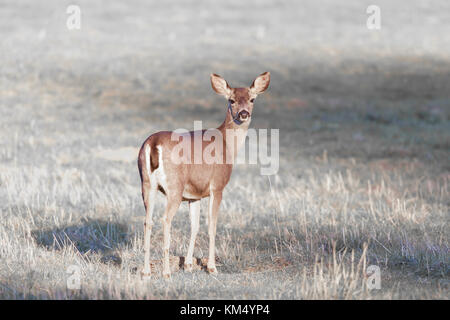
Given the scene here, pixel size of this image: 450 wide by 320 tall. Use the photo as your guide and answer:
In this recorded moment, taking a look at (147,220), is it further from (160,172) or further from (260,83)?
(260,83)

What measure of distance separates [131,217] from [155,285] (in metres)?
3.68

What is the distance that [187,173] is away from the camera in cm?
664

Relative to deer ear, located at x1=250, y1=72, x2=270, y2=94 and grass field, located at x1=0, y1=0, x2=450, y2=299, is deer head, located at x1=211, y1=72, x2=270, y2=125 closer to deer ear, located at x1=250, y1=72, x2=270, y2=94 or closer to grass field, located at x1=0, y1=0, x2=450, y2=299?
deer ear, located at x1=250, y1=72, x2=270, y2=94

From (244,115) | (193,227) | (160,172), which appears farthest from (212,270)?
(244,115)

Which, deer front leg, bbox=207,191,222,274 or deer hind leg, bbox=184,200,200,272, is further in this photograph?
deer hind leg, bbox=184,200,200,272

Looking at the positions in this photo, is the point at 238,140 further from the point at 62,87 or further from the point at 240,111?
the point at 62,87

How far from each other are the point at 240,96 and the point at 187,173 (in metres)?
1.15

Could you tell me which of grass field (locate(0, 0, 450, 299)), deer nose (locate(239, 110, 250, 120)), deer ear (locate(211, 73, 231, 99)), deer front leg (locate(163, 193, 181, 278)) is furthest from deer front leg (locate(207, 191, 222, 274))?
deer ear (locate(211, 73, 231, 99))

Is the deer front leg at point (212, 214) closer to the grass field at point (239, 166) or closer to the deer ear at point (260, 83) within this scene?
the grass field at point (239, 166)

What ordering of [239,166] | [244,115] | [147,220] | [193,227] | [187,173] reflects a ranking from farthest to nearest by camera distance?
[239,166]
[193,227]
[244,115]
[187,173]
[147,220]

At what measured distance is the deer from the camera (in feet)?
21.3

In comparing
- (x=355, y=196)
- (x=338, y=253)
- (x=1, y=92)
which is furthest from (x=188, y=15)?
(x=338, y=253)
